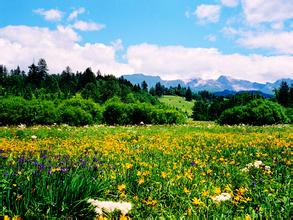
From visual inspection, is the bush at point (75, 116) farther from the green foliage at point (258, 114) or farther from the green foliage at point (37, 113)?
the green foliage at point (258, 114)

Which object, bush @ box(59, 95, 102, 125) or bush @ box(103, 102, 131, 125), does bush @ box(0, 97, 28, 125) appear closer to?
bush @ box(59, 95, 102, 125)

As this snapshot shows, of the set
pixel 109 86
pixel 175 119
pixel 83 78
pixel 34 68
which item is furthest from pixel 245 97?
pixel 34 68

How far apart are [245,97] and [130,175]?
80.5 meters

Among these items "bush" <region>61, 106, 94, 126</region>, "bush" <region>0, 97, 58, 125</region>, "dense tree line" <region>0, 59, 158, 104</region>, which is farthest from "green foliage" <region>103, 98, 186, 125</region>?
"dense tree line" <region>0, 59, 158, 104</region>

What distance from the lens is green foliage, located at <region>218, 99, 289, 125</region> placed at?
125ft

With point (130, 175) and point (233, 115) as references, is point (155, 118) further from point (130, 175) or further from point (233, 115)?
point (130, 175)

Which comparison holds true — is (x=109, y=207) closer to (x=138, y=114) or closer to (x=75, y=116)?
(x=75, y=116)

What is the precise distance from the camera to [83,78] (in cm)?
10938

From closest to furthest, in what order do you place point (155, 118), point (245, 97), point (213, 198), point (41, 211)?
point (41, 211), point (213, 198), point (155, 118), point (245, 97)

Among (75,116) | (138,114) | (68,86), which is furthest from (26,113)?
(68,86)

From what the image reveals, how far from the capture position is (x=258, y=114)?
38156 mm

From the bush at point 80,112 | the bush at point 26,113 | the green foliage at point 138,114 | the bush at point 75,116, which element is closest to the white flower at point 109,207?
the bush at point 26,113

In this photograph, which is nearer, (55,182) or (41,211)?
(41,211)

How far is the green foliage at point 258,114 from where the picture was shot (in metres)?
38.2
